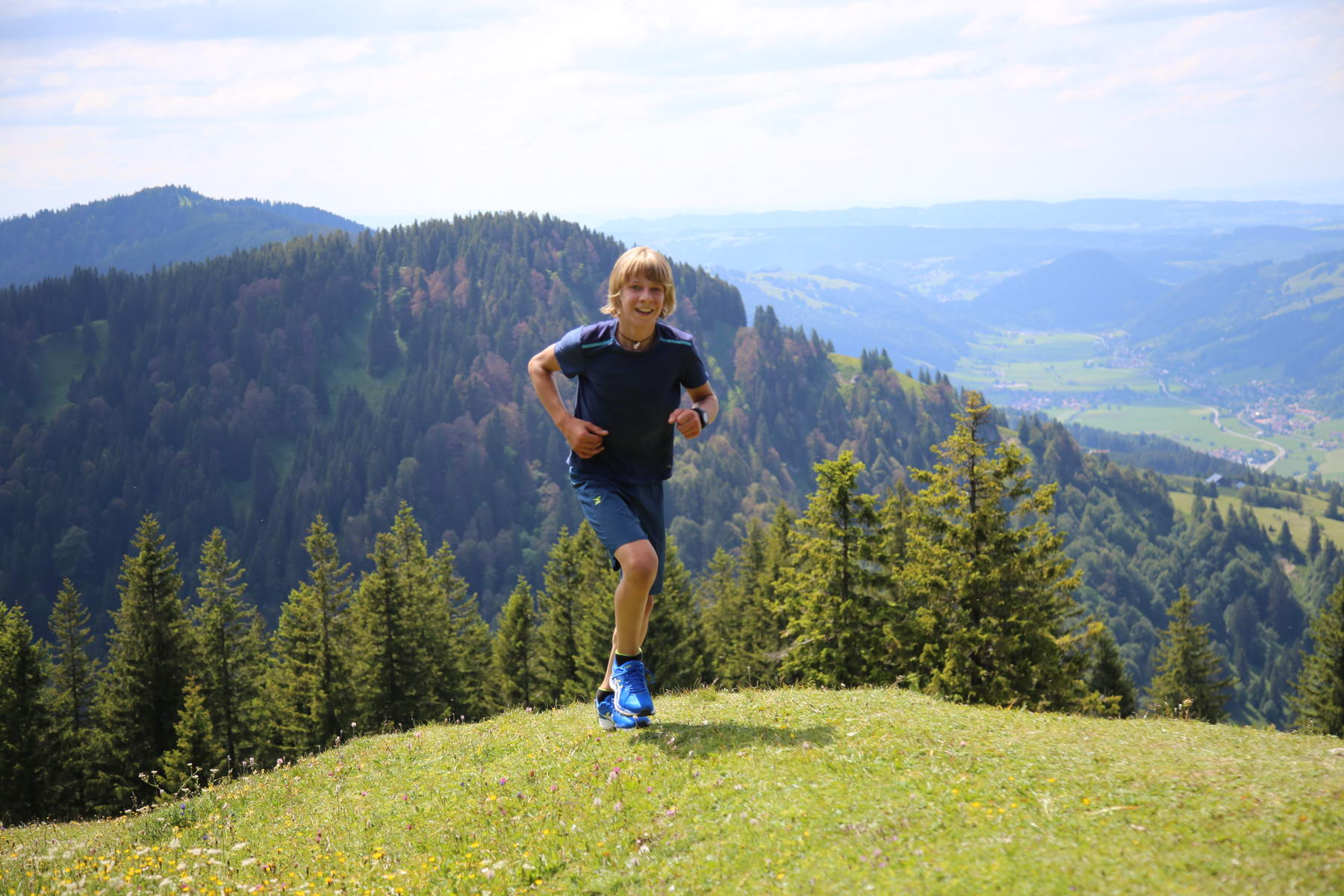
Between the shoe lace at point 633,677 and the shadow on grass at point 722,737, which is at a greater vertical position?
the shoe lace at point 633,677

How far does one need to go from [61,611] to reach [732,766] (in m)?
47.7

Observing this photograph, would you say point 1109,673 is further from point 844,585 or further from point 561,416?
point 561,416

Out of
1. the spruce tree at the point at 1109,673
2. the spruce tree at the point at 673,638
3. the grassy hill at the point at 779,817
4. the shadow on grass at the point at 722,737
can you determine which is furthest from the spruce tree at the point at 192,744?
the spruce tree at the point at 1109,673

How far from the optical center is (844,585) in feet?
93.5

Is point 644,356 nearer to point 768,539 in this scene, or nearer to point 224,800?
point 224,800

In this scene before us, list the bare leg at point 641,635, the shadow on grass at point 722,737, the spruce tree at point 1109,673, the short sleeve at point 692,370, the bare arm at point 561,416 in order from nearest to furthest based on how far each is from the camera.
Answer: the bare arm at point 561,416
the shadow on grass at point 722,737
the short sleeve at point 692,370
the bare leg at point 641,635
the spruce tree at point 1109,673

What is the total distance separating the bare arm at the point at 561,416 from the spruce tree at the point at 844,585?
1948cm

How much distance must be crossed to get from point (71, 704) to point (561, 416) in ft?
155

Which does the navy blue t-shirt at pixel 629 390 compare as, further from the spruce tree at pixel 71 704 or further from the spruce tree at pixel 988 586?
the spruce tree at pixel 71 704

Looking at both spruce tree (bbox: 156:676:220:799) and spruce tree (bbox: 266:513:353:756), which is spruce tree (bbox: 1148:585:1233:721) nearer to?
spruce tree (bbox: 266:513:353:756)

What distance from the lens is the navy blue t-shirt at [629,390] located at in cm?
909

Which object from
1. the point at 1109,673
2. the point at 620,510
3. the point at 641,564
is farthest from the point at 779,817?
the point at 1109,673

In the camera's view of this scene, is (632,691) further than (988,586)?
No

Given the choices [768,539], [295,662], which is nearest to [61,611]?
[295,662]
